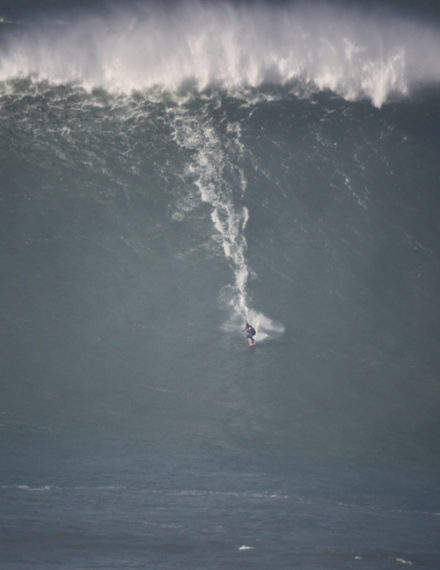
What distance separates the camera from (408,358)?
82.4 ft

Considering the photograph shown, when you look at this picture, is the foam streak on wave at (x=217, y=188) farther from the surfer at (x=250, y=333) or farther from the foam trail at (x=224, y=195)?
the surfer at (x=250, y=333)

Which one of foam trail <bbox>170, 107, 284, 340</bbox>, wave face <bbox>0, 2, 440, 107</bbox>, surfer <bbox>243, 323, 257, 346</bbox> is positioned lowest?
surfer <bbox>243, 323, 257, 346</bbox>

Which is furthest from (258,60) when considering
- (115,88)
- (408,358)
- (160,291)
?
(408,358)

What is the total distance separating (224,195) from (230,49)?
8.35m

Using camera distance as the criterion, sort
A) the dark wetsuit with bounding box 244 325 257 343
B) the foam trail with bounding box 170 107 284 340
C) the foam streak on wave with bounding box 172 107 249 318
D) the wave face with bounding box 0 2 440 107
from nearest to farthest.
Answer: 1. the dark wetsuit with bounding box 244 325 257 343
2. the foam trail with bounding box 170 107 284 340
3. the foam streak on wave with bounding box 172 107 249 318
4. the wave face with bounding box 0 2 440 107

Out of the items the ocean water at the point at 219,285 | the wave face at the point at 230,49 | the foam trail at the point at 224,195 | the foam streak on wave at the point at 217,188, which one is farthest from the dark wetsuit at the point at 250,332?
the wave face at the point at 230,49

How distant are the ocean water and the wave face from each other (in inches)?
4.0

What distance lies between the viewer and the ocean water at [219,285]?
19.4m

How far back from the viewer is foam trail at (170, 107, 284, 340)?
26.0 m

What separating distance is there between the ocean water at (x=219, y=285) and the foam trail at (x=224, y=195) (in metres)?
0.09

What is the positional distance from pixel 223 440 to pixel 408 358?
7.42 m

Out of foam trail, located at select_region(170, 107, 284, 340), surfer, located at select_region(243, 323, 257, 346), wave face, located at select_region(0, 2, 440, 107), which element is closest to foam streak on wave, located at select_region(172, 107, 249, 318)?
foam trail, located at select_region(170, 107, 284, 340)

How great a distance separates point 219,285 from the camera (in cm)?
2684

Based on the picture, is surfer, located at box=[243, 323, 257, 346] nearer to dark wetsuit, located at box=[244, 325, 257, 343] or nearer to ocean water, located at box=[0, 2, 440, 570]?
dark wetsuit, located at box=[244, 325, 257, 343]
